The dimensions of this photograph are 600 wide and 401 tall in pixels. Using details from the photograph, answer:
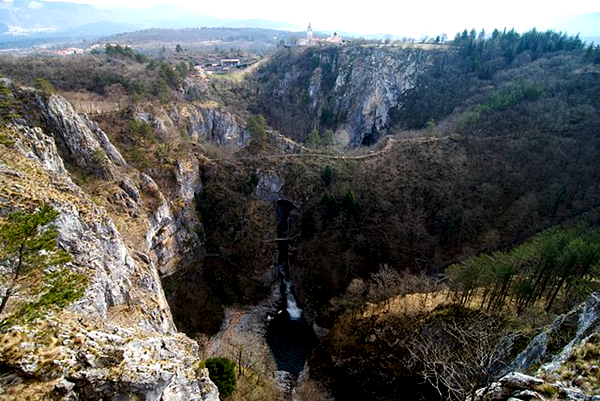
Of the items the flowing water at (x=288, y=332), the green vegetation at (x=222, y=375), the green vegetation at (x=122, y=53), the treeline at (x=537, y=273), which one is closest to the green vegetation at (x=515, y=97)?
the treeline at (x=537, y=273)

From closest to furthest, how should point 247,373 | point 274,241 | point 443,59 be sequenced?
point 247,373 → point 274,241 → point 443,59

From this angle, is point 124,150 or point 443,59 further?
point 443,59

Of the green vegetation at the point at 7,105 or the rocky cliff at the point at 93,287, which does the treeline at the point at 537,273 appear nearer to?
the rocky cliff at the point at 93,287

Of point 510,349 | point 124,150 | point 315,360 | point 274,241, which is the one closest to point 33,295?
point 510,349

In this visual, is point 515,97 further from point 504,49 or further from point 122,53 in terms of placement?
point 122,53

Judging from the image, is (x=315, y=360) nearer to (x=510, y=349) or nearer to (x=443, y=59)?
(x=510, y=349)

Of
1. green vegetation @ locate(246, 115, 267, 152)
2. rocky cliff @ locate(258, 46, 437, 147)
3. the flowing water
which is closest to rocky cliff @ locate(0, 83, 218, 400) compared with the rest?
the flowing water

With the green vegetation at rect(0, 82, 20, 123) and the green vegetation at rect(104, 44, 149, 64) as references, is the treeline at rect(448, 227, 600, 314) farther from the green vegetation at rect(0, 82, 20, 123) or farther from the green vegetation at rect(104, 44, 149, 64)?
the green vegetation at rect(104, 44, 149, 64)
